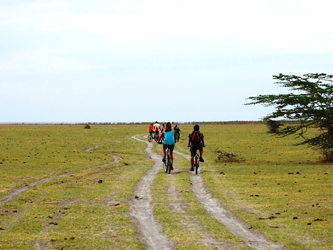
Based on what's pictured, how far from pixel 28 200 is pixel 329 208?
8744mm

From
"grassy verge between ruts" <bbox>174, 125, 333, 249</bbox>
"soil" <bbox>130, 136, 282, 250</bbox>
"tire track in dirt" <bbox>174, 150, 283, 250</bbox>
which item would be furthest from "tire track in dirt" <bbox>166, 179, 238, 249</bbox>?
"grassy verge between ruts" <bbox>174, 125, 333, 249</bbox>

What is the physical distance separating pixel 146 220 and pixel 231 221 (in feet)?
6.54

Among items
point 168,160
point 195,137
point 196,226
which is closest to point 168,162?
point 168,160

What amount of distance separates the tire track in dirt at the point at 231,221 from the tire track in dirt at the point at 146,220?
61.0 inches

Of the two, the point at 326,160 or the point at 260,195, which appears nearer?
the point at 260,195

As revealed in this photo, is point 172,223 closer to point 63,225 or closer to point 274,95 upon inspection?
point 63,225

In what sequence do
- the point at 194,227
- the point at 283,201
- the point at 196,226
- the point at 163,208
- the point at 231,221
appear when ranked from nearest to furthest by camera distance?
the point at 194,227 < the point at 196,226 < the point at 231,221 < the point at 163,208 < the point at 283,201

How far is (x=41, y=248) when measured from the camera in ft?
30.8

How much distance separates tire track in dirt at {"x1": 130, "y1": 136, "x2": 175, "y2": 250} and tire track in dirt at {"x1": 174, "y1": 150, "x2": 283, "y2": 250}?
155 centimetres

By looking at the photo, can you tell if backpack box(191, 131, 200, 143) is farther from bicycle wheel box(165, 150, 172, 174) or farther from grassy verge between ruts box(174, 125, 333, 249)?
grassy verge between ruts box(174, 125, 333, 249)

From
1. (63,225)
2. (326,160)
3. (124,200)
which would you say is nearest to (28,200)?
(124,200)

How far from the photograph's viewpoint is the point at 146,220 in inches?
475

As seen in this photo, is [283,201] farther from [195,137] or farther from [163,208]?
[195,137]

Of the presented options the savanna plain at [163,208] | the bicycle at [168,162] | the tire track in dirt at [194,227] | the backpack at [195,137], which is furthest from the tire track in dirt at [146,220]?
the backpack at [195,137]
